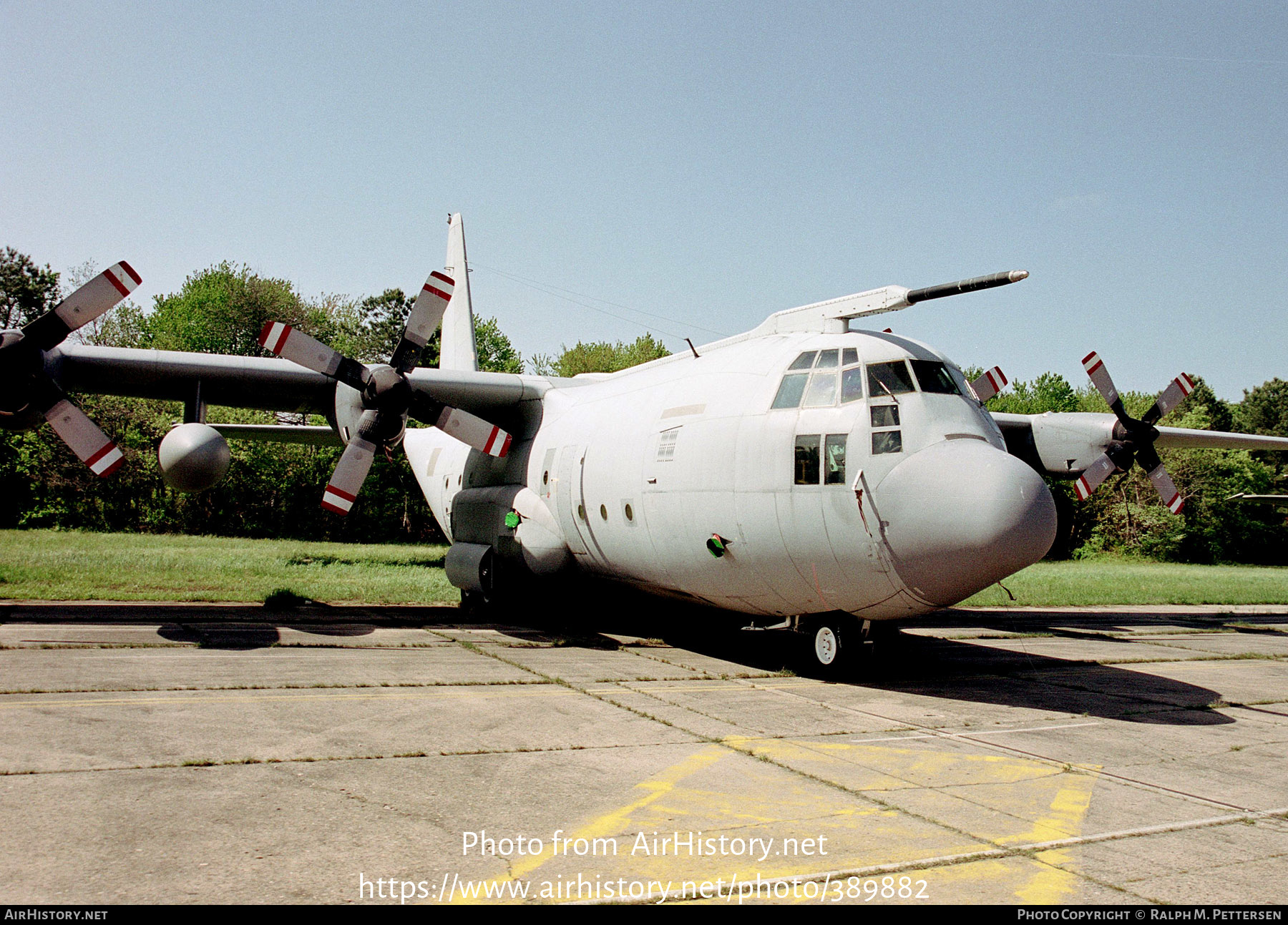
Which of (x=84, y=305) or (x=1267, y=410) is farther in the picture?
(x=1267, y=410)

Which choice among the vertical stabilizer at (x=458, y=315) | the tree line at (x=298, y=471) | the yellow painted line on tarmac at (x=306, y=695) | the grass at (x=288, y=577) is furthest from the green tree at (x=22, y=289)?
the yellow painted line on tarmac at (x=306, y=695)

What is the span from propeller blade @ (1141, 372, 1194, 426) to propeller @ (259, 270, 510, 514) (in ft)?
44.3

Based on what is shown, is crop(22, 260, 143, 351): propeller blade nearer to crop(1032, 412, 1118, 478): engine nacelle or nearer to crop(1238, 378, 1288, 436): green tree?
crop(1032, 412, 1118, 478): engine nacelle

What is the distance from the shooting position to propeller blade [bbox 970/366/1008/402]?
1521 cm

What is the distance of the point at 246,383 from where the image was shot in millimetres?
16062

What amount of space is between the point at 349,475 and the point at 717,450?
638 centimetres

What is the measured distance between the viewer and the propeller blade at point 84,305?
43.9ft

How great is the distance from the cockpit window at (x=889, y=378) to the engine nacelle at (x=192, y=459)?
954 cm

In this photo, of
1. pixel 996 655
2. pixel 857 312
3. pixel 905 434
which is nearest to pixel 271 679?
pixel 905 434

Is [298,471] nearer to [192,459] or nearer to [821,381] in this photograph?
[192,459]

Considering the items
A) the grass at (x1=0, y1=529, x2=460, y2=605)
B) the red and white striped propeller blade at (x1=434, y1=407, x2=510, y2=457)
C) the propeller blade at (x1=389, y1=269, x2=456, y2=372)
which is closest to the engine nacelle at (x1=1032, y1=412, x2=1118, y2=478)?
the red and white striped propeller blade at (x1=434, y1=407, x2=510, y2=457)

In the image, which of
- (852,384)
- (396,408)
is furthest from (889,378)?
(396,408)

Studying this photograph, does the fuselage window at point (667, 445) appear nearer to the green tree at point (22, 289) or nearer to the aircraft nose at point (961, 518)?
the aircraft nose at point (961, 518)
